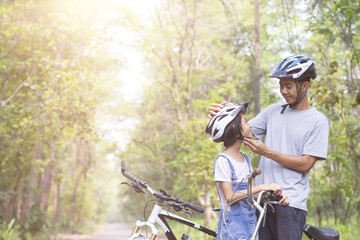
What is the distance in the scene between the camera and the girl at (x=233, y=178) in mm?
2826

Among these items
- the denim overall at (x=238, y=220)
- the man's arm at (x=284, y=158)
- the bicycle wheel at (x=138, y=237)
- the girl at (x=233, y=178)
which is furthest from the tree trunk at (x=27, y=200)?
the man's arm at (x=284, y=158)

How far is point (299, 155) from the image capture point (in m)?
3.10

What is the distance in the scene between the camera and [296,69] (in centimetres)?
315

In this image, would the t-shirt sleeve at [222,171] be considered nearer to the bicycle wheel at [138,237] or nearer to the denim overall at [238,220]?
the denim overall at [238,220]

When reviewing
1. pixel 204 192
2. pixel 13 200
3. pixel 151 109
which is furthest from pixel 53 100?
pixel 151 109

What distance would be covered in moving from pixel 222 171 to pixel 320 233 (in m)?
0.84

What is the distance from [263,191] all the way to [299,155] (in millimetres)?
563

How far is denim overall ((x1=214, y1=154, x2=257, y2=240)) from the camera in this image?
2.83 metres

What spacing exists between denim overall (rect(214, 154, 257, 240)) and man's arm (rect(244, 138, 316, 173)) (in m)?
0.22

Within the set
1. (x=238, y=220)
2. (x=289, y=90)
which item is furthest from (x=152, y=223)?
(x=289, y=90)

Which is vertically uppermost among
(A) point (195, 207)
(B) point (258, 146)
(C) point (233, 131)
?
(C) point (233, 131)

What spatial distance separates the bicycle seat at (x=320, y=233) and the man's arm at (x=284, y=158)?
17.0 inches

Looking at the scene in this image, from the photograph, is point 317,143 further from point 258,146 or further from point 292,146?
point 258,146

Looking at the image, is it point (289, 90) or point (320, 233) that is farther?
point (289, 90)
